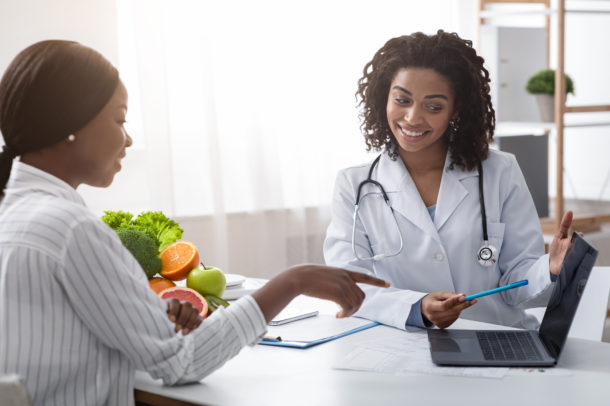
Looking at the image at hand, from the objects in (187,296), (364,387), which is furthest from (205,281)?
(364,387)

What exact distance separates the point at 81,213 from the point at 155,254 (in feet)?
2.26

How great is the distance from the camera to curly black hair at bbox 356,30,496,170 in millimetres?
2086

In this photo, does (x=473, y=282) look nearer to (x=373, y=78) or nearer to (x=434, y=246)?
(x=434, y=246)

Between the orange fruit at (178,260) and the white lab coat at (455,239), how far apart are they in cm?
38

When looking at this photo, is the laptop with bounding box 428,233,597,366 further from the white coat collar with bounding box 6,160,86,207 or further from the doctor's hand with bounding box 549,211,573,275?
the white coat collar with bounding box 6,160,86,207

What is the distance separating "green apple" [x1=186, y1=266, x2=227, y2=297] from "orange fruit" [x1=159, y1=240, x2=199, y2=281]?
1.5 inches

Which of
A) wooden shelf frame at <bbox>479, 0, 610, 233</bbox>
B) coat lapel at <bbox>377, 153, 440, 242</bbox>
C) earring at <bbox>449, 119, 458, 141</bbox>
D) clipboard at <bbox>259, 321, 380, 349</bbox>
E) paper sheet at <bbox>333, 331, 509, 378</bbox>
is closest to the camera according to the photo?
paper sheet at <bbox>333, 331, 509, 378</bbox>

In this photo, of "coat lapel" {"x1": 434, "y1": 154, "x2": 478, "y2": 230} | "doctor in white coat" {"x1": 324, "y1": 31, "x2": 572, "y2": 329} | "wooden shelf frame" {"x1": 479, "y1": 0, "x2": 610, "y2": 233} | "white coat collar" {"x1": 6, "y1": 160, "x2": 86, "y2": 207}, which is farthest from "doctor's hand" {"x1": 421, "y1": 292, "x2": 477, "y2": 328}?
"wooden shelf frame" {"x1": 479, "y1": 0, "x2": 610, "y2": 233}

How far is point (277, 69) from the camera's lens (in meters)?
3.30

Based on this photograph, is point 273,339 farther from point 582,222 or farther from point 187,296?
point 582,222

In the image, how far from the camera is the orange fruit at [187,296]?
5.57 ft

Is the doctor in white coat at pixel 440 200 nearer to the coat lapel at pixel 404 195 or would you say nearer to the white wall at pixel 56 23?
the coat lapel at pixel 404 195

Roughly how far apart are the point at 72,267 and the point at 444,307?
82 cm

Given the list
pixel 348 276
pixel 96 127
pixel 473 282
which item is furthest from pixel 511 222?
pixel 96 127
